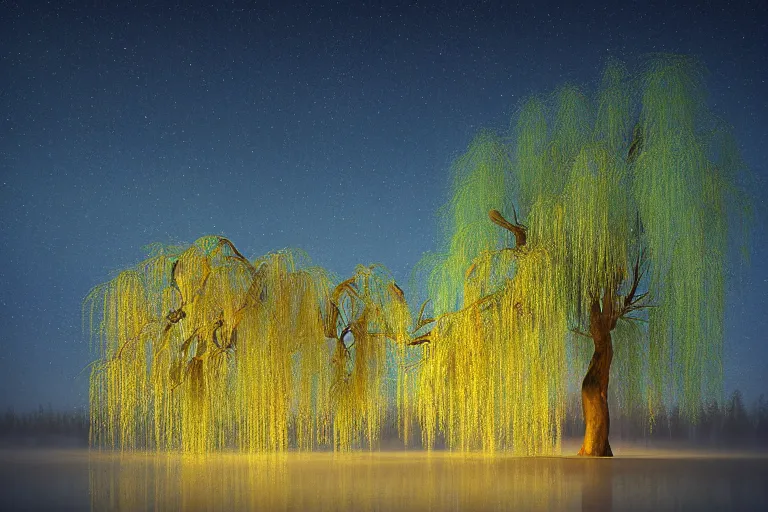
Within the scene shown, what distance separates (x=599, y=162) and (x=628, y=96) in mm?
1148

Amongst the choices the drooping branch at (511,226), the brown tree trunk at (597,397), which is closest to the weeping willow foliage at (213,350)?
the drooping branch at (511,226)

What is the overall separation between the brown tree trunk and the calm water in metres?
0.32

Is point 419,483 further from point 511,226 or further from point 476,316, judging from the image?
point 511,226

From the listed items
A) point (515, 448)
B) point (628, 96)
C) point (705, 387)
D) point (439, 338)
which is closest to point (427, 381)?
point (439, 338)

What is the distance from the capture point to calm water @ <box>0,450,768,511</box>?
7797 millimetres

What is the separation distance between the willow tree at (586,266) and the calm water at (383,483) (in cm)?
57

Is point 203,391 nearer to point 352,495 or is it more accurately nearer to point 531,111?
A: point 352,495

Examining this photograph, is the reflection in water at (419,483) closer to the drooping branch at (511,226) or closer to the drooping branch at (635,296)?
the drooping branch at (635,296)

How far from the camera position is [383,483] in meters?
8.95

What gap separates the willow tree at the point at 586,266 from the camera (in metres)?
9.76

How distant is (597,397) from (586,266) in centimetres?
177

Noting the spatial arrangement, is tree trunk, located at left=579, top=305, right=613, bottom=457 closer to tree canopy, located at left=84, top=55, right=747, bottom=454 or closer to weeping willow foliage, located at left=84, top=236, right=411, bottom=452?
tree canopy, located at left=84, top=55, right=747, bottom=454

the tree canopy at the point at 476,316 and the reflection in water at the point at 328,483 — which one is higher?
the tree canopy at the point at 476,316

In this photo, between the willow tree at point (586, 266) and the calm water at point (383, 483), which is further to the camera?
the willow tree at point (586, 266)
